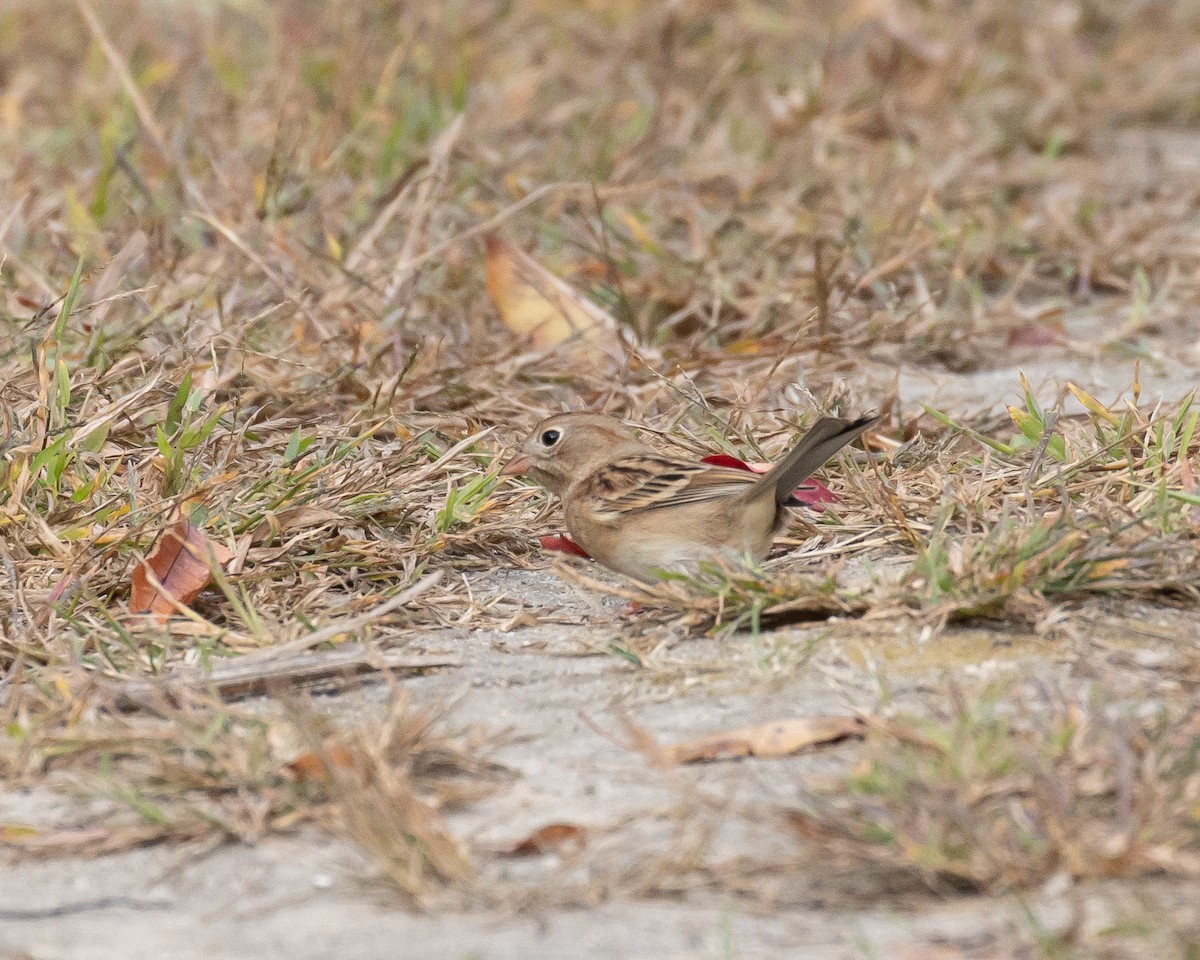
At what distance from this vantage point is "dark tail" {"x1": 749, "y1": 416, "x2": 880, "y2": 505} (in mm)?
3365

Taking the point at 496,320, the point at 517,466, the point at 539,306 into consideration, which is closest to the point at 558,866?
the point at 517,466

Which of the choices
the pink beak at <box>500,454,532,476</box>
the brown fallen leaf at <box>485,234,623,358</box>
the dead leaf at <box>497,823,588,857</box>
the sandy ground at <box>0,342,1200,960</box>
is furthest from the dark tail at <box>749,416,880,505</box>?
the brown fallen leaf at <box>485,234,623,358</box>

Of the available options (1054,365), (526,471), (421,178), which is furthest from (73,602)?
(1054,365)

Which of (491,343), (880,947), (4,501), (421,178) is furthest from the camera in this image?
(421,178)

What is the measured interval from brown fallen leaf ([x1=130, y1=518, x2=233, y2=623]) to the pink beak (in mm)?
756

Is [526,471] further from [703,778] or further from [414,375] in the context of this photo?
[703,778]

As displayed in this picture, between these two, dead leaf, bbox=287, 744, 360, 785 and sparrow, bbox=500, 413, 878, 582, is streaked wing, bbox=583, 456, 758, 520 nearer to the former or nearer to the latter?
sparrow, bbox=500, 413, 878, 582

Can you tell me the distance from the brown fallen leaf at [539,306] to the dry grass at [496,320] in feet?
0.27

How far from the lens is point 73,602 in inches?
136

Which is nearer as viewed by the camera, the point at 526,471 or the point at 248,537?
the point at 248,537

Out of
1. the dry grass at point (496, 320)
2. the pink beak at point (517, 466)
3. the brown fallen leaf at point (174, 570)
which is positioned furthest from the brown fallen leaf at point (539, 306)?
the brown fallen leaf at point (174, 570)

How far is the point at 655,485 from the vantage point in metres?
3.72

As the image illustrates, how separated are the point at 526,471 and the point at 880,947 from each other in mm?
1933

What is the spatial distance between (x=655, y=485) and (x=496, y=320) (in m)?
1.67
